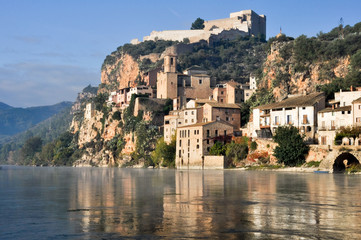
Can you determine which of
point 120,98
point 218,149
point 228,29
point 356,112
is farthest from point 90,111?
point 356,112

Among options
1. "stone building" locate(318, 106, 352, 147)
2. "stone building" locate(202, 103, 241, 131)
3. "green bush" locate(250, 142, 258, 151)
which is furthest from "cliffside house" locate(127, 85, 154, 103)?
"stone building" locate(318, 106, 352, 147)

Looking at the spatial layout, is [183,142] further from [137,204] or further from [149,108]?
[137,204]

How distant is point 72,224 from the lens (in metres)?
19.5

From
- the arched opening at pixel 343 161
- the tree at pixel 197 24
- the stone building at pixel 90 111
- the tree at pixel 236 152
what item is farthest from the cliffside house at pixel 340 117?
the tree at pixel 197 24

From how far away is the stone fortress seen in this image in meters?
165

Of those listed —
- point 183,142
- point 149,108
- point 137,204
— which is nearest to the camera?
point 137,204

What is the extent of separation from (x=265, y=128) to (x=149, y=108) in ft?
122

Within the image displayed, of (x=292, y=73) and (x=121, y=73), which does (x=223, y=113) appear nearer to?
(x=292, y=73)

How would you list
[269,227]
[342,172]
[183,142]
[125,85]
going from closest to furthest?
[269,227]
[342,172]
[183,142]
[125,85]

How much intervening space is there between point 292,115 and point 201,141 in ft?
49.0

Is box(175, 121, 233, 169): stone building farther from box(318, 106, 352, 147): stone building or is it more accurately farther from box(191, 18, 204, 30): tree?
box(191, 18, 204, 30): tree

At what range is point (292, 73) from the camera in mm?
89250

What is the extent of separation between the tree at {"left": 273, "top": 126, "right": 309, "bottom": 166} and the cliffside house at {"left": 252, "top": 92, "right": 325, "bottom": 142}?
157 inches

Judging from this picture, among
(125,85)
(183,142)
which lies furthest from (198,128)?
(125,85)
